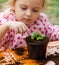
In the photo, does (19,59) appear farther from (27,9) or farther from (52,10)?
(52,10)

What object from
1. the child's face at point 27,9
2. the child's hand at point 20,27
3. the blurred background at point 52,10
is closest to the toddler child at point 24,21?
the child's face at point 27,9

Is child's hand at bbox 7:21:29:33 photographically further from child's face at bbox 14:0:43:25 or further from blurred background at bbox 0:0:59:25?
blurred background at bbox 0:0:59:25

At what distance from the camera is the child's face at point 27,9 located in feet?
3.99

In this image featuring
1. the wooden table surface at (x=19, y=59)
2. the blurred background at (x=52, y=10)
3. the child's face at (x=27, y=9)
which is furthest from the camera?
the blurred background at (x=52, y=10)

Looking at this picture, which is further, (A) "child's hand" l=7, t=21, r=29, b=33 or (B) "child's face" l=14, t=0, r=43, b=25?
(B) "child's face" l=14, t=0, r=43, b=25

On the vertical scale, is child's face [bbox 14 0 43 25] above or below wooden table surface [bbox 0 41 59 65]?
above

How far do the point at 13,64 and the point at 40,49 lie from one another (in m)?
0.12

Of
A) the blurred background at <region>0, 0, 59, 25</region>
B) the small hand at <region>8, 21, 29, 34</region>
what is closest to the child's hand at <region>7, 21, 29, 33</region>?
the small hand at <region>8, 21, 29, 34</region>

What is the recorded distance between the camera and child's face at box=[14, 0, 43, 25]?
122 centimetres

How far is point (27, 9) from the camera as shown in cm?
122

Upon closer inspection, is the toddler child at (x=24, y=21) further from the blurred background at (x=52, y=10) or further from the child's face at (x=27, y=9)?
the blurred background at (x=52, y=10)

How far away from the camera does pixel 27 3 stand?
4.04ft

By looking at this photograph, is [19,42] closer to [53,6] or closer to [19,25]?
[19,25]

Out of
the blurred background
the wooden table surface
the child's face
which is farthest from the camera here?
the blurred background
